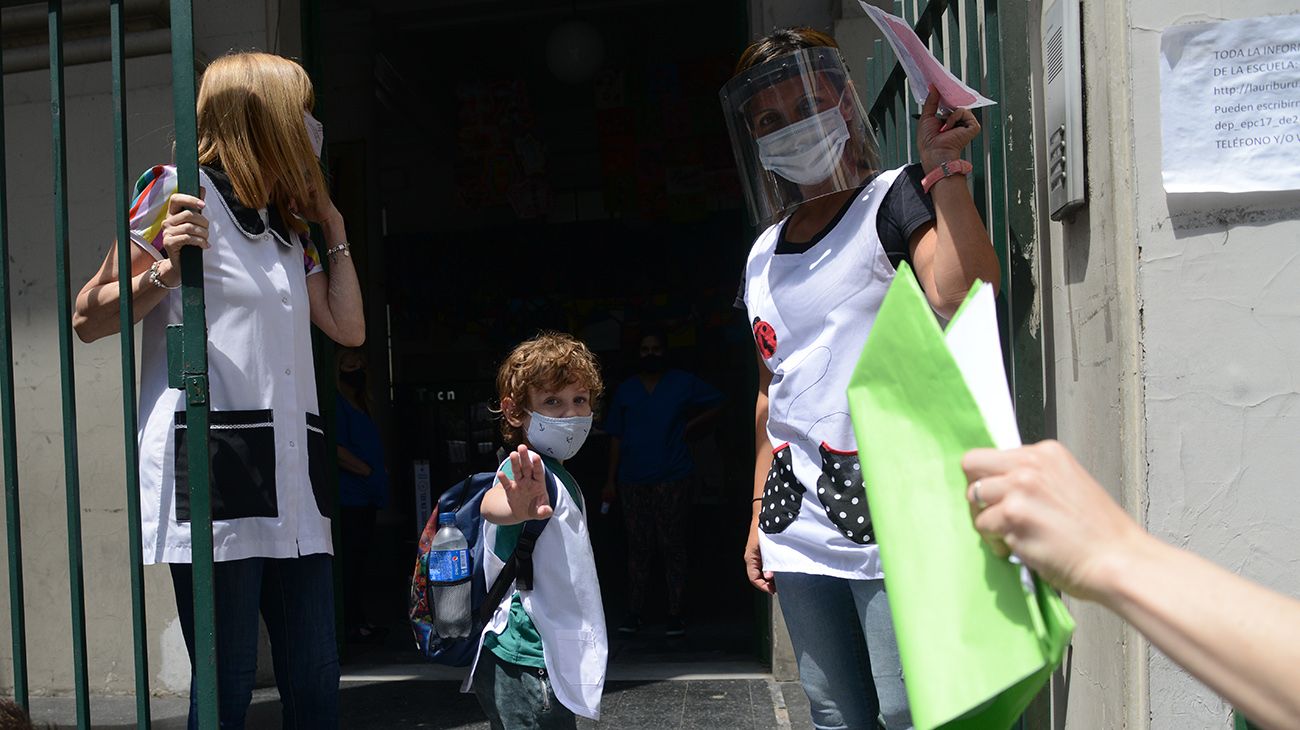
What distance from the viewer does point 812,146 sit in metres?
2.21

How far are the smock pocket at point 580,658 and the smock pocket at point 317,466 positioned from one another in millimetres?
595

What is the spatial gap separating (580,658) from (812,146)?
4.05 feet

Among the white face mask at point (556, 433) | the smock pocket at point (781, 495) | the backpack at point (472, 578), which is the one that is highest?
the white face mask at point (556, 433)

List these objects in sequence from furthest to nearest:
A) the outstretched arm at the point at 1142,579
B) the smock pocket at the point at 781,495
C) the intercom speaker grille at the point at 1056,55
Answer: the smock pocket at the point at 781,495 → the intercom speaker grille at the point at 1056,55 → the outstretched arm at the point at 1142,579

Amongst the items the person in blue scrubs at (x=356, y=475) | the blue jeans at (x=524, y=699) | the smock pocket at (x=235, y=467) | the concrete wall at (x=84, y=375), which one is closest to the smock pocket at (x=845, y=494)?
the blue jeans at (x=524, y=699)

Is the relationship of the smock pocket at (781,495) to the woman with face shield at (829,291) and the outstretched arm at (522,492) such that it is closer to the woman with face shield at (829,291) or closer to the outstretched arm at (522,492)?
A: the woman with face shield at (829,291)

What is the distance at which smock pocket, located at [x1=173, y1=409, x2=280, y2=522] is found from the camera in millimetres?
2283

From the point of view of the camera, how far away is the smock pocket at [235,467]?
2.28 m

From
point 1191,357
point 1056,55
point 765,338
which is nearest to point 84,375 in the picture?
point 765,338

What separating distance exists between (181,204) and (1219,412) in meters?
1.93

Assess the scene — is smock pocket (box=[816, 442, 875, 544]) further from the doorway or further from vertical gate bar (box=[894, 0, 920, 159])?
the doorway

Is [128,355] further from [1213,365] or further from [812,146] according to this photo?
[1213,365]

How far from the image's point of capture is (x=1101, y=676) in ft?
6.27

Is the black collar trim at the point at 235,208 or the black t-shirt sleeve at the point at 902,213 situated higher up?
the black collar trim at the point at 235,208
